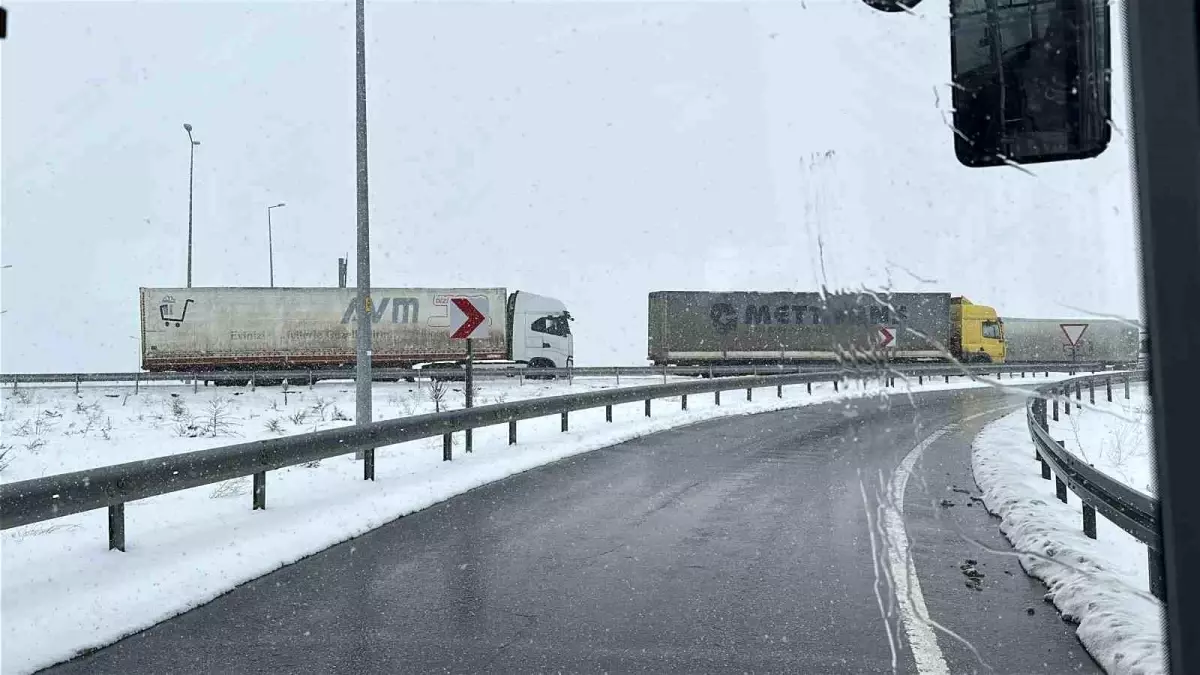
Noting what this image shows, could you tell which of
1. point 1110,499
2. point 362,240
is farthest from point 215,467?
point 1110,499

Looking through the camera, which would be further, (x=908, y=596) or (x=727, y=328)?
(x=727, y=328)

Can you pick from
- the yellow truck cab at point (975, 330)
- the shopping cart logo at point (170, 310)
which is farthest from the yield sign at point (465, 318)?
the yellow truck cab at point (975, 330)

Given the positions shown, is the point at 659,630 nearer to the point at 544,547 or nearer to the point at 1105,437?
the point at 544,547

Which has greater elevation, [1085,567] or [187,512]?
[187,512]

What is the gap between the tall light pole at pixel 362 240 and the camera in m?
13.3

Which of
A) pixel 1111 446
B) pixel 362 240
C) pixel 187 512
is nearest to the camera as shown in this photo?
pixel 187 512

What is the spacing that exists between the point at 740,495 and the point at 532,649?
18.5 ft

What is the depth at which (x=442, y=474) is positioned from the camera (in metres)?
11.7

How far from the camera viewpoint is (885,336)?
9.03 ft

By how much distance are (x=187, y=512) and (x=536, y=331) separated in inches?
1198

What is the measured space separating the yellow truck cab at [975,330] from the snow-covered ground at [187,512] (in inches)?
966

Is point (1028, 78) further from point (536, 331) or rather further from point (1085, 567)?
point (536, 331)

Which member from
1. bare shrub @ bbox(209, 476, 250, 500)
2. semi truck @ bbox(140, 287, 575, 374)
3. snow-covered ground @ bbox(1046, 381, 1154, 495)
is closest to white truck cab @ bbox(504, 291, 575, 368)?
semi truck @ bbox(140, 287, 575, 374)

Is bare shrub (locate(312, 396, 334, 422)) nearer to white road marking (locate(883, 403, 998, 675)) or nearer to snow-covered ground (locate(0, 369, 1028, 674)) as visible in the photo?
snow-covered ground (locate(0, 369, 1028, 674))
